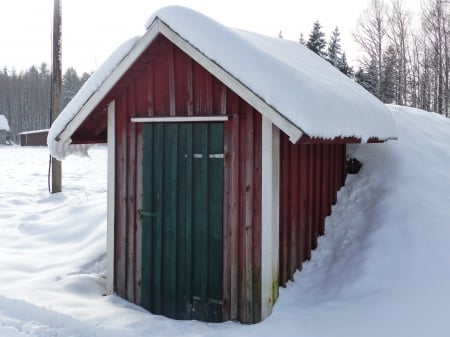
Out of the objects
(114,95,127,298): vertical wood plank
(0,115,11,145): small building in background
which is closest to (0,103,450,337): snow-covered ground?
(114,95,127,298): vertical wood plank

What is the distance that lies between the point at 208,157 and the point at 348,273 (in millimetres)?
2164

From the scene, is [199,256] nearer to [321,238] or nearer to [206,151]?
[206,151]

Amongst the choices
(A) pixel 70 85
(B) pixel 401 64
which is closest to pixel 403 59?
(B) pixel 401 64

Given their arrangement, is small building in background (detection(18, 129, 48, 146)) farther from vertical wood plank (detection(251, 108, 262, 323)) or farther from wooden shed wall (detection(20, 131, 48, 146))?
vertical wood plank (detection(251, 108, 262, 323))

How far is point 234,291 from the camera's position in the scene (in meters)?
5.28

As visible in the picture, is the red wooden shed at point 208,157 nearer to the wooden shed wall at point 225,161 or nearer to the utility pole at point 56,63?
the wooden shed wall at point 225,161

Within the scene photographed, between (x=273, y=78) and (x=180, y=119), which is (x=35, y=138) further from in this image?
(x=273, y=78)

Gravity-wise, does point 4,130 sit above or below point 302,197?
above

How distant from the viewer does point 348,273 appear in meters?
5.58

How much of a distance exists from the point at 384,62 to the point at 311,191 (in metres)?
28.5

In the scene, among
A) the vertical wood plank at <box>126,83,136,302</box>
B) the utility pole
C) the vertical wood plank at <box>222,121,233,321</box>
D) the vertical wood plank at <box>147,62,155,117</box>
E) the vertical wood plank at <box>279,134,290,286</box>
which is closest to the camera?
the vertical wood plank at <box>279,134,290,286</box>

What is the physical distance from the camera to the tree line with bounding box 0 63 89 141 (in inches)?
2862

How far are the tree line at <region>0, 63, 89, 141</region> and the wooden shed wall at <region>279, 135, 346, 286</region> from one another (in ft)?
229

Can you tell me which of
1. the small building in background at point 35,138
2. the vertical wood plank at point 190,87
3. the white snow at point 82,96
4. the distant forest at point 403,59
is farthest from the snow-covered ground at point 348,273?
the small building in background at point 35,138
